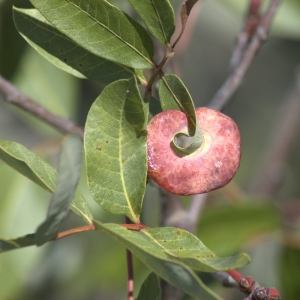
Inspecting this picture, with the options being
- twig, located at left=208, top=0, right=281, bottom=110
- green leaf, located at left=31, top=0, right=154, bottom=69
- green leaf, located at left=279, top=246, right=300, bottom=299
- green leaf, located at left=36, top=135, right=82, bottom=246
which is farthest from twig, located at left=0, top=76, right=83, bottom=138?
green leaf, located at left=279, top=246, right=300, bottom=299

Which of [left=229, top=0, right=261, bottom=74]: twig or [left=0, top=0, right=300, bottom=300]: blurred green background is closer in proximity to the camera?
[left=229, top=0, right=261, bottom=74]: twig

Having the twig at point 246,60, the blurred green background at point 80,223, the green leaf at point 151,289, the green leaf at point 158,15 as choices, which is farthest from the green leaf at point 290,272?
the green leaf at point 158,15

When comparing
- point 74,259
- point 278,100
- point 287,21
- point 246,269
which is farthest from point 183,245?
point 278,100

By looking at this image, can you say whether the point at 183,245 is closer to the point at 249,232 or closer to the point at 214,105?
the point at 214,105

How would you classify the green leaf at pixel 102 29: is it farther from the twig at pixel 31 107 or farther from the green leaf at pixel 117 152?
the twig at pixel 31 107

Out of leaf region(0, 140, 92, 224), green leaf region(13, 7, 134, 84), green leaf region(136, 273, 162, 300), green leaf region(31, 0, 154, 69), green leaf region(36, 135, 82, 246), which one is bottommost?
green leaf region(136, 273, 162, 300)

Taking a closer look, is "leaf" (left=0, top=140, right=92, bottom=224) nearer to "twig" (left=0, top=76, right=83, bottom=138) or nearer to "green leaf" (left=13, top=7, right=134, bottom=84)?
"green leaf" (left=13, top=7, right=134, bottom=84)

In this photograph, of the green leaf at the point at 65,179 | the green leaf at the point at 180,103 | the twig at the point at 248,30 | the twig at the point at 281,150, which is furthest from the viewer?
the twig at the point at 281,150
